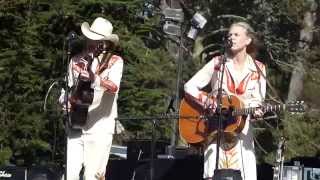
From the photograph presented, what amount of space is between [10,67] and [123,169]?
2600 millimetres

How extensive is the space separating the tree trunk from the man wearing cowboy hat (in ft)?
35.8

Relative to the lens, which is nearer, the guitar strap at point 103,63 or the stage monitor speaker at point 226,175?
the stage monitor speaker at point 226,175

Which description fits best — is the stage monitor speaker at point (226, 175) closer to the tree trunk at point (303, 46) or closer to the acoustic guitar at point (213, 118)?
the acoustic guitar at point (213, 118)

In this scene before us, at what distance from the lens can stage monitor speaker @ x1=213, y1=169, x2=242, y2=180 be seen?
5.98m

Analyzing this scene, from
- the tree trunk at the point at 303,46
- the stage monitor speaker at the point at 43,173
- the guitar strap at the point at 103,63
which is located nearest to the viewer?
the guitar strap at the point at 103,63

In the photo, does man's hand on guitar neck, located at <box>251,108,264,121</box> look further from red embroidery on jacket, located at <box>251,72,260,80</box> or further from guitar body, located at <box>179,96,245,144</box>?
red embroidery on jacket, located at <box>251,72,260,80</box>

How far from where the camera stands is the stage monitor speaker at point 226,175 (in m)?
5.98

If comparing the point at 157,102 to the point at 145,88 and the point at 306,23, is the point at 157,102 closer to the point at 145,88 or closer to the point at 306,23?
the point at 145,88

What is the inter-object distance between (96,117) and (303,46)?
12.0 m

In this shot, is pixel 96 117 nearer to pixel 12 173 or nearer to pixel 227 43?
pixel 227 43

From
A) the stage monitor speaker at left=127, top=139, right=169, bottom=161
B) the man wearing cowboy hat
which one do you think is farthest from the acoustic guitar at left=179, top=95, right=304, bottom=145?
the stage monitor speaker at left=127, top=139, right=169, bottom=161

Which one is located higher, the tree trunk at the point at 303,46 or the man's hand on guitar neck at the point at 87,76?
the tree trunk at the point at 303,46

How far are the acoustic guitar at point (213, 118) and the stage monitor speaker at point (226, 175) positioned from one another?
11.5 inches

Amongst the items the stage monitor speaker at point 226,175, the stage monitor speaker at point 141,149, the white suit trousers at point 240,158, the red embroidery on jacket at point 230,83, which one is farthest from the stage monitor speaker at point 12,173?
the red embroidery on jacket at point 230,83
